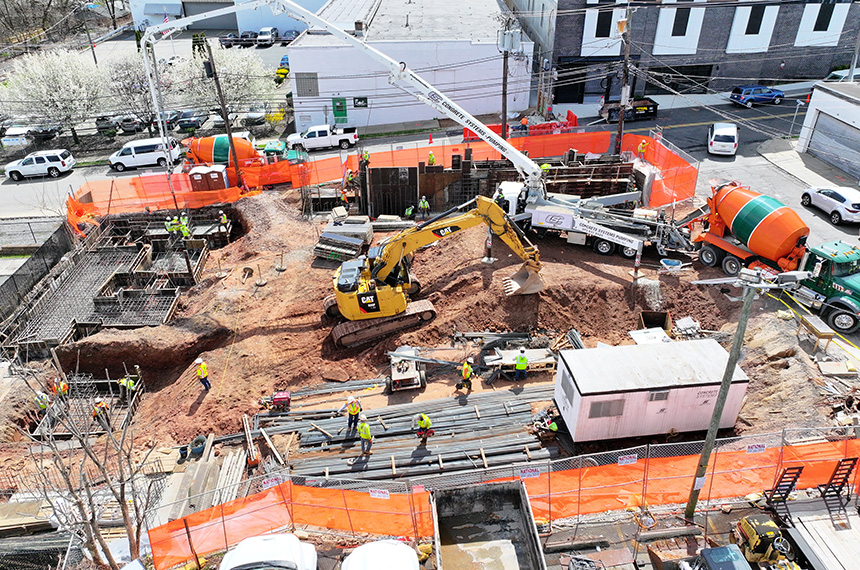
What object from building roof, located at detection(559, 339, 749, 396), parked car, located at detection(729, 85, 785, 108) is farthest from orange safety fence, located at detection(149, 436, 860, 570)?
parked car, located at detection(729, 85, 785, 108)

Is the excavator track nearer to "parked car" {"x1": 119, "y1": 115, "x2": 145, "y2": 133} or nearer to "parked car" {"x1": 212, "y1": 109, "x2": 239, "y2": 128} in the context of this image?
"parked car" {"x1": 212, "y1": 109, "x2": 239, "y2": 128}

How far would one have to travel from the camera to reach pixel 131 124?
45875 millimetres

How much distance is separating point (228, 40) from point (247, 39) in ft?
6.56

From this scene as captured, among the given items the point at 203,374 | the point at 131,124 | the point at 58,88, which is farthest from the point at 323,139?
the point at 203,374

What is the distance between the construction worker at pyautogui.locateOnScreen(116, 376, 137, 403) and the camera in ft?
70.0

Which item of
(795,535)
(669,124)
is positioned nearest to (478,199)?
(795,535)

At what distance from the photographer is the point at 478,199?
22.2m

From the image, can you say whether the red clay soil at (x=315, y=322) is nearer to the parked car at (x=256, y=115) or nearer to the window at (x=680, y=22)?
the parked car at (x=256, y=115)

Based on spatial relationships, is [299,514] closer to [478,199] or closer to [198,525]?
[198,525]

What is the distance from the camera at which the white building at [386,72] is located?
4069 centimetres

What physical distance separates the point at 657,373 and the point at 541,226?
1001 cm

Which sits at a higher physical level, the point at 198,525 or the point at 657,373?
the point at 657,373

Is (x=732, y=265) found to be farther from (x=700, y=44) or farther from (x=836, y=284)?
(x=700, y=44)

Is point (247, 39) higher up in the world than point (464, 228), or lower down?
lower down
